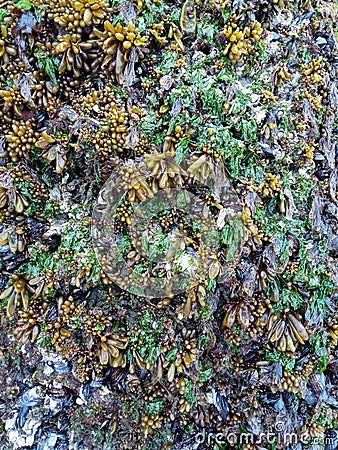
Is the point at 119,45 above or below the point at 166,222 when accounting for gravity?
above

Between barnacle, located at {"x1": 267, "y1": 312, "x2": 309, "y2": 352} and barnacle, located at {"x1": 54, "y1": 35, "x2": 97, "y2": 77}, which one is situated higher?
barnacle, located at {"x1": 54, "y1": 35, "x2": 97, "y2": 77}

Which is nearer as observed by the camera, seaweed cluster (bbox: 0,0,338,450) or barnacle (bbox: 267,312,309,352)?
seaweed cluster (bbox: 0,0,338,450)

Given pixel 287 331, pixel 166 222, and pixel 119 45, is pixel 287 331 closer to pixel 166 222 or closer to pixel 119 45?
pixel 166 222

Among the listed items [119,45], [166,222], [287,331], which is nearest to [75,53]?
[119,45]

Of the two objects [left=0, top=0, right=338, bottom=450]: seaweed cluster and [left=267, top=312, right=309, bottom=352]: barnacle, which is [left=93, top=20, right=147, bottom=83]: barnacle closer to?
[left=0, top=0, right=338, bottom=450]: seaweed cluster

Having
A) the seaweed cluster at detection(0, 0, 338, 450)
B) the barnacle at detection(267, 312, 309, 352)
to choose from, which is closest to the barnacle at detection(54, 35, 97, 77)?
the seaweed cluster at detection(0, 0, 338, 450)

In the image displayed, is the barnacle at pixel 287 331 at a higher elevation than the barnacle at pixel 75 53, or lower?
lower

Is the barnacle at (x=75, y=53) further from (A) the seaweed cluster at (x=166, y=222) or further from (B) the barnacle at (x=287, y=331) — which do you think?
(B) the barnacle at (x=287, y=331)

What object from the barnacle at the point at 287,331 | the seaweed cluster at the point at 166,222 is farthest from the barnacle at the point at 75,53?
the barnacle at the point at 287,331
